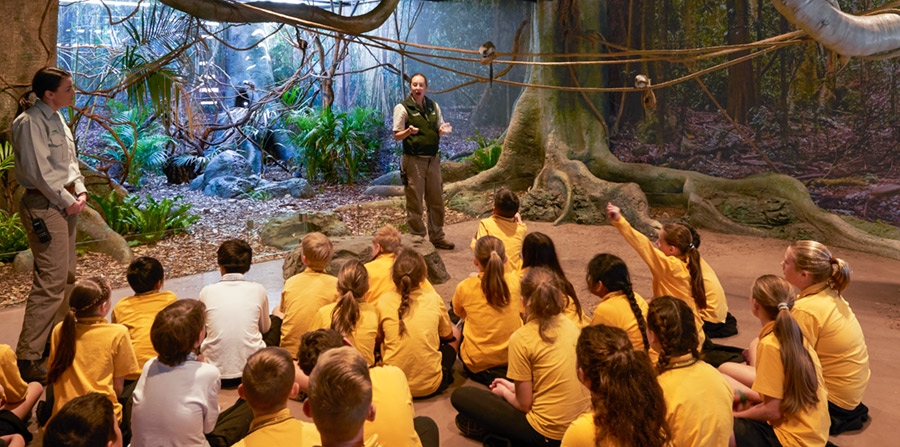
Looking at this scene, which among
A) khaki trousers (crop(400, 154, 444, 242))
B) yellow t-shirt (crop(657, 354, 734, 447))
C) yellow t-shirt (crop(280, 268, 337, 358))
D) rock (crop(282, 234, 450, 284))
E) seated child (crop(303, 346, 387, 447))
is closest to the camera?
seated child (crop(303, 346, 387, 447))

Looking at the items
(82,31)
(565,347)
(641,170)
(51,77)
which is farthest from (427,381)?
(82,31)

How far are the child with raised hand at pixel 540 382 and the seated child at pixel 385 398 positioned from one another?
42 cm

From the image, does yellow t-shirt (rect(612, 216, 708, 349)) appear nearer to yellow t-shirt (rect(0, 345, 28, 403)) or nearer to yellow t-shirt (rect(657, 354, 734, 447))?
yellow t-shirt (rect(657, 354, 734, 447))

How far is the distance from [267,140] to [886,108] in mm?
8075

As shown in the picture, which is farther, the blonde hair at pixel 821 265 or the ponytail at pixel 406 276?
the ponytail at pixel 406 276

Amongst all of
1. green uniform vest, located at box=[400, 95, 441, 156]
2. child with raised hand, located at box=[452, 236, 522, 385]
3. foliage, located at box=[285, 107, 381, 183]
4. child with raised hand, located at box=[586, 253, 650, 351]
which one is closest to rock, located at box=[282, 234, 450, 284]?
green uniform vest, located at box=[400, 95, 441, 156]

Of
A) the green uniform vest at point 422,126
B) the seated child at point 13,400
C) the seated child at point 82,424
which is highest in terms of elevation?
the green uniform vest at point 422,126

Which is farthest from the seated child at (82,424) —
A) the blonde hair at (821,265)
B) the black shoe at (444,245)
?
the black shoe at (444,245)

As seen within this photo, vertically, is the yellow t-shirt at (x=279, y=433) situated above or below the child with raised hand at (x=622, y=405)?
below

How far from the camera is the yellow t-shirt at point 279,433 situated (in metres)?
1.77

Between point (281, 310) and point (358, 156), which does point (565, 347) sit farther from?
point (358, 156)

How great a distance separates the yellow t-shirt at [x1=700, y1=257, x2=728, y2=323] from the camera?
11.2 feet

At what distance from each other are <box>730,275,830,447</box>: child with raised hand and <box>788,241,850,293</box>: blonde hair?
0.83 feet

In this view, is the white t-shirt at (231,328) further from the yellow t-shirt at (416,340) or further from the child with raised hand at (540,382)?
the child with raised hand at (540,382)
